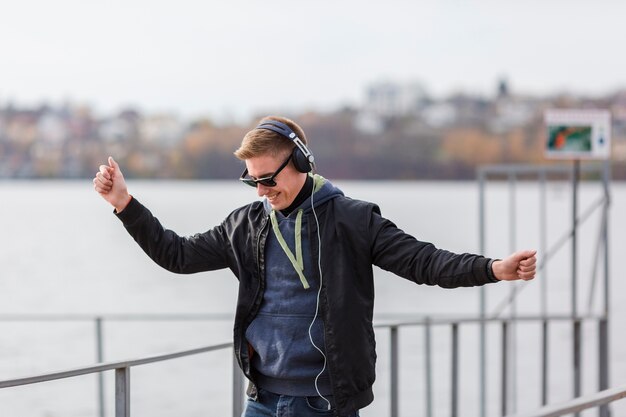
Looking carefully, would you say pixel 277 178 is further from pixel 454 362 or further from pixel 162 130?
pixel 162 130

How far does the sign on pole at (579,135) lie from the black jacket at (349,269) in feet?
15.0

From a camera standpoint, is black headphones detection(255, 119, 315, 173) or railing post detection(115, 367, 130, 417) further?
railing post detection(115, 367, 130, 417)

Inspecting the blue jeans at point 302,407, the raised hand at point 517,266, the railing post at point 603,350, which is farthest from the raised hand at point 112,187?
the railing post at point 603,350

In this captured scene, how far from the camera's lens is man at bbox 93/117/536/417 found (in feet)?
8.28

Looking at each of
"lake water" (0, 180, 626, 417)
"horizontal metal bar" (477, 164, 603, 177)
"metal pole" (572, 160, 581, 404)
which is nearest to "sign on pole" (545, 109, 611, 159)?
"metal pole" (572, 160, 581, 404)

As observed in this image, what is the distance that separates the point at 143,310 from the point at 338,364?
82.2 feet

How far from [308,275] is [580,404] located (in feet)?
2.68

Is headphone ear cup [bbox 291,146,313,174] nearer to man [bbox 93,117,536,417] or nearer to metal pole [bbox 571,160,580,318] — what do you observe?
man [bbox 93,117,536,417]

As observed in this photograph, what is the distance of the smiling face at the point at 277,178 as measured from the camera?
8.53 feet

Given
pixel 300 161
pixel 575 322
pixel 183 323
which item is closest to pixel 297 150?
pixel 300 161

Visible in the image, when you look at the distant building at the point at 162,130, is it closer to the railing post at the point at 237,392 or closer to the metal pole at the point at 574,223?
the metal pole at the point at 574,223

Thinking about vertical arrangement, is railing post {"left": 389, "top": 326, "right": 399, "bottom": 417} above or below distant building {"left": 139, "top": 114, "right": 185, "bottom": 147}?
below

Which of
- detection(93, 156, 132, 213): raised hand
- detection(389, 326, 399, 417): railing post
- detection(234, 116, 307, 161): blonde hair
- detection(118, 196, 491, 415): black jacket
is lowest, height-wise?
detection(389, 326, 399, 417): railing post

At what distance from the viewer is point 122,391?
2.92 m
